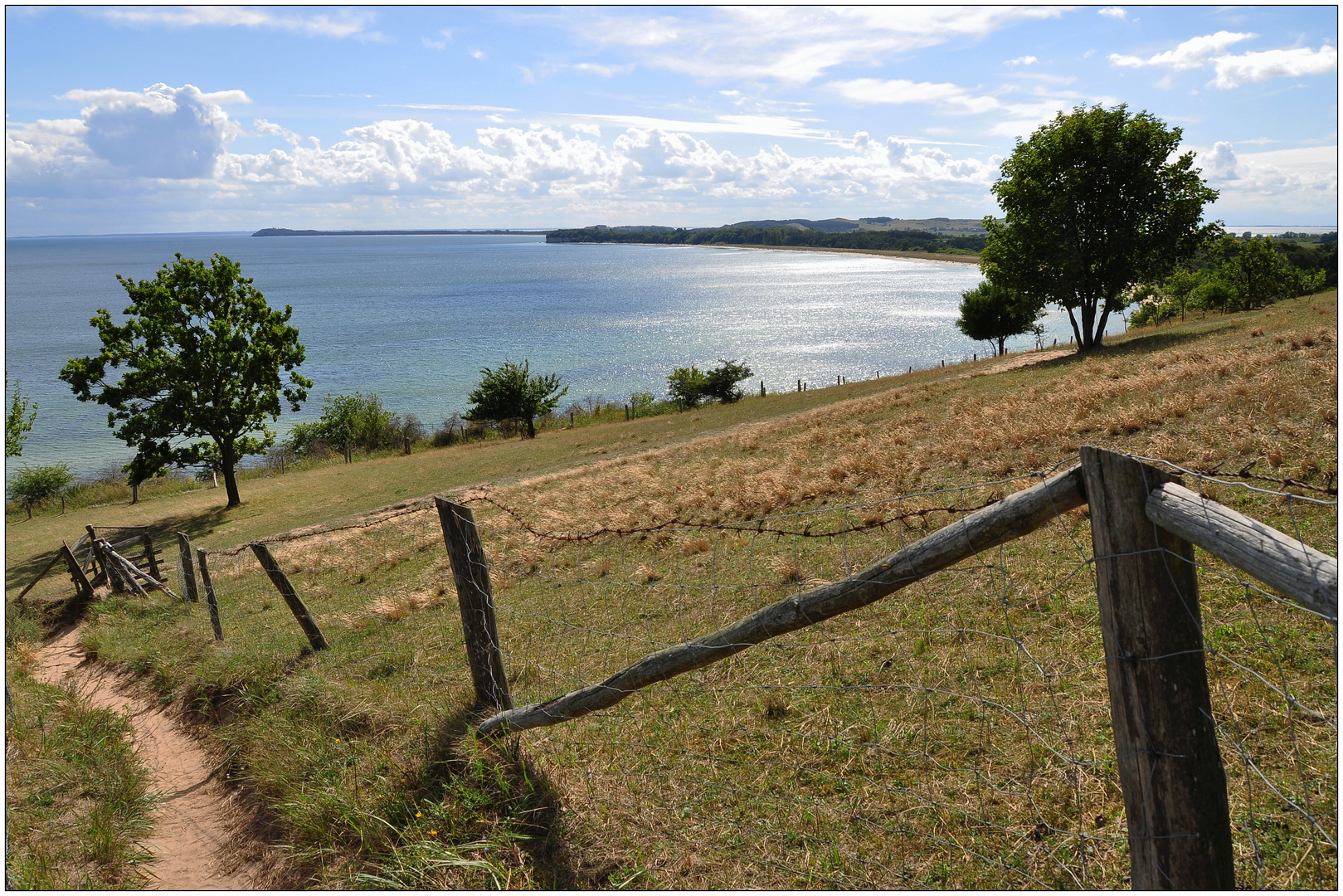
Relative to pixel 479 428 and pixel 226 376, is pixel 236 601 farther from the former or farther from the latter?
pixel 479 428

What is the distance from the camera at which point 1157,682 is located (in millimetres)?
2188

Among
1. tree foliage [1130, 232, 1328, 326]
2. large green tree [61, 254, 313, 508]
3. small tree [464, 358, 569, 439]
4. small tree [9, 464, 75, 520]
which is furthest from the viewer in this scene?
tree foliage [1130, 232, 1328, 326]

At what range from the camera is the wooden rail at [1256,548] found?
1.83 m

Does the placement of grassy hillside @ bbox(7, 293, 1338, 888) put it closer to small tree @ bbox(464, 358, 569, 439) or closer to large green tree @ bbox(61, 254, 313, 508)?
large green tree @ bbox(61, 254, 313, 508)

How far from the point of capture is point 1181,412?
9992 mm

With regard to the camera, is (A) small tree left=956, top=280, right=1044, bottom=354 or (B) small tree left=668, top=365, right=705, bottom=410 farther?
(A) small tree left=956, top=280, right=1044, bottom=354

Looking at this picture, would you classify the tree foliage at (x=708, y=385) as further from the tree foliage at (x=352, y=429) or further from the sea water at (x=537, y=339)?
the tree foliage at (x=352, y=429)

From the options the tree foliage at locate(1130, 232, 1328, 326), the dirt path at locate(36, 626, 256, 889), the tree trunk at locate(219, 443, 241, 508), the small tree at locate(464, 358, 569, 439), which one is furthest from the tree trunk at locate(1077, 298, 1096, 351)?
the tree trunk at locate(219, 443, 241, 508)

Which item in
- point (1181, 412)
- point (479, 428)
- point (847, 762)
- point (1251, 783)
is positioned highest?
point (1181, 412)

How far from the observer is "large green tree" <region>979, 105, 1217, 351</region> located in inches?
1171

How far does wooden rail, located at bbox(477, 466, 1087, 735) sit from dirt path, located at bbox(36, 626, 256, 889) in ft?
6.87

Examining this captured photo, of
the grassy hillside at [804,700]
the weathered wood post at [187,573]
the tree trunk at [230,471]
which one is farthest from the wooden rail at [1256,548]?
the tree trunk at [230,471]

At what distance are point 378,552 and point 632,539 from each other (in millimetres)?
6550

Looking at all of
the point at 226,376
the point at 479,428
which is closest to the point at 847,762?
the point at 226,376
